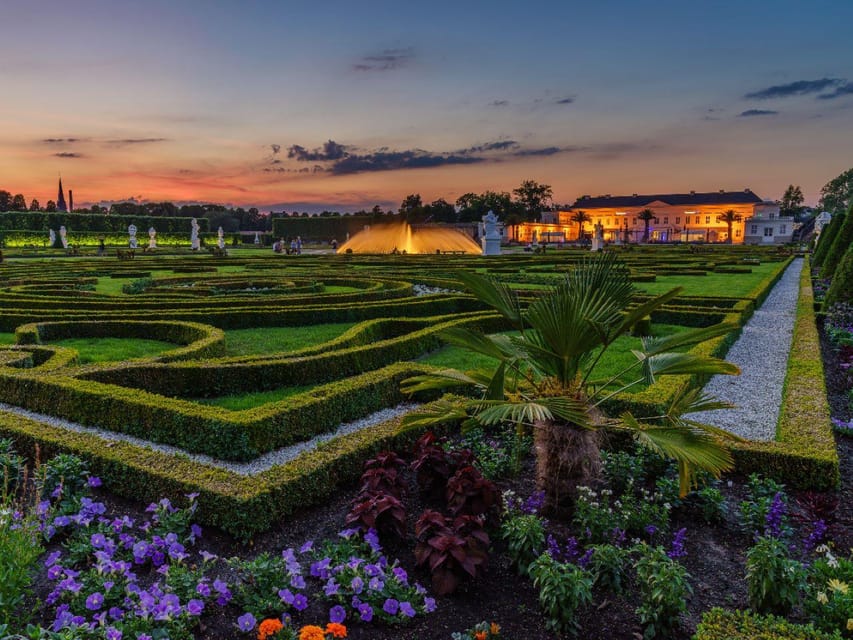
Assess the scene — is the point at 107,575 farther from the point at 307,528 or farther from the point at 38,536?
the point at 307,528

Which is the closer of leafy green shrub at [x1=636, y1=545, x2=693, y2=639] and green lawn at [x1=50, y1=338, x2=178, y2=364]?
leafy green shrub at [x1=636, y1=545, x2=693, y2=639]

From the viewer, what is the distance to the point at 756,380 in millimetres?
7840

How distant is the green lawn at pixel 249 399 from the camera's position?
21.4 ft

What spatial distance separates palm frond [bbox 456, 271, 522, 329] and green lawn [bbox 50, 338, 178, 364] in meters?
6.80

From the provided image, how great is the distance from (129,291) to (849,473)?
15870 mm

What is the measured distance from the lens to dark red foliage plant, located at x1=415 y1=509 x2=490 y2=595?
331cm

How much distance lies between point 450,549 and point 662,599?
113cm

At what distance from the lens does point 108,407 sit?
5.75 m

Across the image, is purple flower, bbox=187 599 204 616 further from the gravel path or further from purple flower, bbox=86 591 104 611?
the gravel path

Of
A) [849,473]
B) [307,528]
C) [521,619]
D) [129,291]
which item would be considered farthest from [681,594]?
[129,291]

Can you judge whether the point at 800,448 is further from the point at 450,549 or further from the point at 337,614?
the point at 337,614

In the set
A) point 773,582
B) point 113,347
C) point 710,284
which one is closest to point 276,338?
point 113,347

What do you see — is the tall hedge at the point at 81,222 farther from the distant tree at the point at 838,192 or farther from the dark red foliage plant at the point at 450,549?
the distant tree at the point at 838,192

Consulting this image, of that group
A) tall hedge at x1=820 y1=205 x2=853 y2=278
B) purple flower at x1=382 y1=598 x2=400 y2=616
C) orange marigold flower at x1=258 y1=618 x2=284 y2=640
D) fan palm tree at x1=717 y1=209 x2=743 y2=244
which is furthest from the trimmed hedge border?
fan palm tree at x1=717 y1=209 x2=743 y2=244
